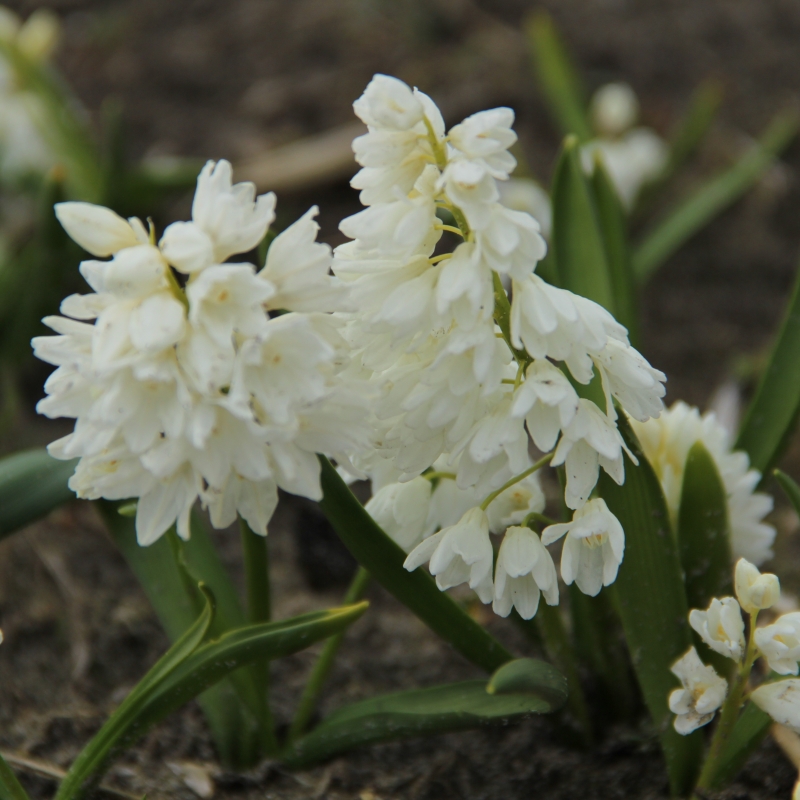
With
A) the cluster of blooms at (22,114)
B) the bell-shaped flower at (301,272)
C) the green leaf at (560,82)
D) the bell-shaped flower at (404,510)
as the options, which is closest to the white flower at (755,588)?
the bell-shaped flower at (404,510)

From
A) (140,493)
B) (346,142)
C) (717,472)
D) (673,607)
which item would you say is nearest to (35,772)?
(140,493)

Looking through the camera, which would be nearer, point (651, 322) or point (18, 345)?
point (18, 345)

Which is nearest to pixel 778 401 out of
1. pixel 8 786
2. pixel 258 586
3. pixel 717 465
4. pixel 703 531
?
pixel 717 465

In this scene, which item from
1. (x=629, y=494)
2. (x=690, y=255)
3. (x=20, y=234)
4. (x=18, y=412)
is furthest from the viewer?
(x=690, y=255)

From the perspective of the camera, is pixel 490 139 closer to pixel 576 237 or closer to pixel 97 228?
pixel 97 228

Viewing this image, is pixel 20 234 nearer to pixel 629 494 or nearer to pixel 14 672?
pixel 14 672

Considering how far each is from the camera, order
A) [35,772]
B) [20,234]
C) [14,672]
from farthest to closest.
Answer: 1. [20,234]
2. [14,672]
3. [35,772]

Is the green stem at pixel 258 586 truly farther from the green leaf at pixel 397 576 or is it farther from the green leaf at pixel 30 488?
the green leaf at pixel 30 488

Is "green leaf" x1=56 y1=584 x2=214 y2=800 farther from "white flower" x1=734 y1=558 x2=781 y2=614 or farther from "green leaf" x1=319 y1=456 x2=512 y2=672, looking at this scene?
"white flower" x1=734 y1=558 x2=781 y2=614
